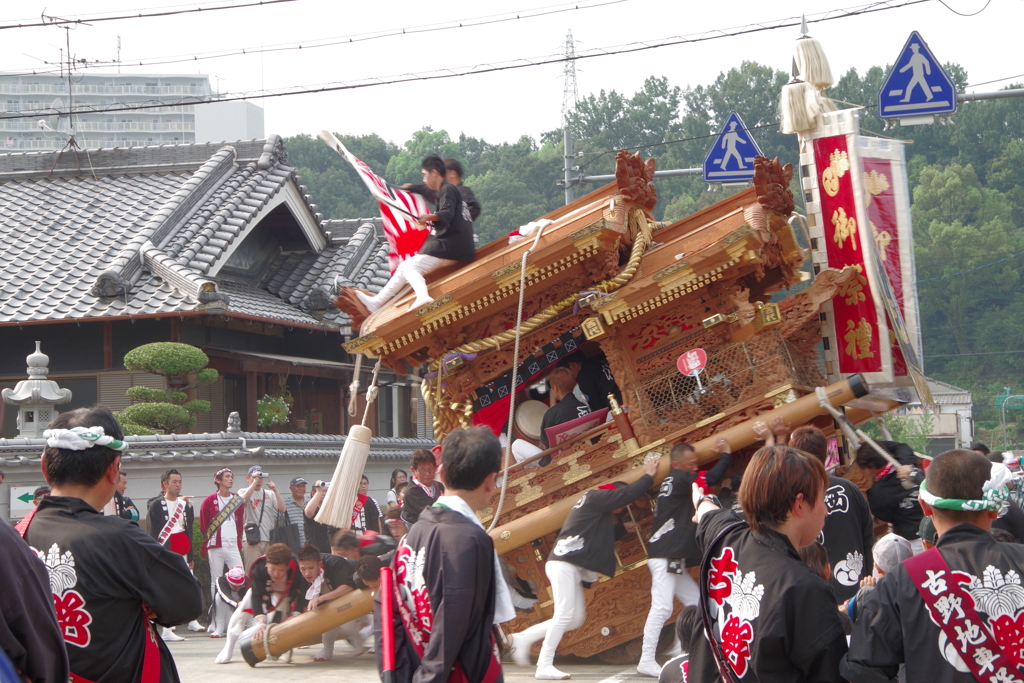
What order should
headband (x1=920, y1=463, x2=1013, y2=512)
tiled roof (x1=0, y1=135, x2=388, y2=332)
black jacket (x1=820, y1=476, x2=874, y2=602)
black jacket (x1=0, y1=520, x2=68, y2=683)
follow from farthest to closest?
1. tiled roof (x1=0, y1=135, x2=388, y2=332)
2. black jacket (x1=820, y1=476, x2=874, y2=602)
3. headband (x1=920, y1=463, x2=1013, y2=512)
4. black jacket (x1=0, y1=520, x2=68, y2=683)

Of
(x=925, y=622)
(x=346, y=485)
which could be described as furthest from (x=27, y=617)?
(x=346, y=485)

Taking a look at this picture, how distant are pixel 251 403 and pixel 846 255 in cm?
1051

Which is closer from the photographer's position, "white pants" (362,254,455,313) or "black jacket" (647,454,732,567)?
"black jacket" (647,454,732,567)

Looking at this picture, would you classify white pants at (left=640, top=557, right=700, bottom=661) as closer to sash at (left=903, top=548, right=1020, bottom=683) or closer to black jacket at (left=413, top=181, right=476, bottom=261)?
black jacket at (left=413, top=181, right=476, bottom=261)

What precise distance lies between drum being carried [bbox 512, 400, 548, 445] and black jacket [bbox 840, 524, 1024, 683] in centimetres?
576

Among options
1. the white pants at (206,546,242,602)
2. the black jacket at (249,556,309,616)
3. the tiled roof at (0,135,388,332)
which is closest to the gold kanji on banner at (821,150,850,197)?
the black jacket at (249,556,309,616)

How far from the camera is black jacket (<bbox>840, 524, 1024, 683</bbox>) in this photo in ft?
9.88

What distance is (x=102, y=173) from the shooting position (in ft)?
62.4

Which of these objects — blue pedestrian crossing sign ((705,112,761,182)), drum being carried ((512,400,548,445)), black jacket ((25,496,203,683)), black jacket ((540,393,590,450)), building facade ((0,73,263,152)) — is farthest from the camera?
building facade ((0,73,263,152))

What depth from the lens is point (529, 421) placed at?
888 centimetres

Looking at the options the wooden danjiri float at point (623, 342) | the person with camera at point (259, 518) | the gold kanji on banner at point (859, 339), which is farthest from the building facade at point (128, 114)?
the gold kanji on banner at point (859, 339)

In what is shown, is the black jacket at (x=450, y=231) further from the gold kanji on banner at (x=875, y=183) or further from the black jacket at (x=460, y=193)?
the gold kanji on banner at (x=875, y=183)

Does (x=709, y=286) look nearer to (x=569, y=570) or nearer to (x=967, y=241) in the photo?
(x=569, y=570)

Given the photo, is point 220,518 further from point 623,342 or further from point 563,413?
point 623,342
